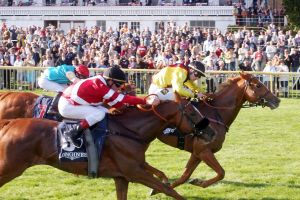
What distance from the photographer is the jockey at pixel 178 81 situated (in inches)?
406

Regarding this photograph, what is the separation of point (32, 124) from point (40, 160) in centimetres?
42

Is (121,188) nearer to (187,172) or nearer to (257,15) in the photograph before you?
(187,172)

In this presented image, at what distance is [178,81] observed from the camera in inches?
405

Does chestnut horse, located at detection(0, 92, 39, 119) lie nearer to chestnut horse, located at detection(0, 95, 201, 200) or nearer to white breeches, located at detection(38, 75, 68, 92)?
white breeches, located at detection(38, 75, 68, 92)

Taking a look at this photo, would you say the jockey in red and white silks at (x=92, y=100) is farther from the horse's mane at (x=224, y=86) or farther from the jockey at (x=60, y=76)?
the horse's mane at (x=224, y=86)

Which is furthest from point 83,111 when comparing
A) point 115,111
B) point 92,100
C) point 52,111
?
point 52,111

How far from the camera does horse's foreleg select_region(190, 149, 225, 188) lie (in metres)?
9.84

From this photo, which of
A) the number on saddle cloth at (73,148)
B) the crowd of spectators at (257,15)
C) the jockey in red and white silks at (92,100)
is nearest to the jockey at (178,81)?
the jockey in red and white silks at (92,100)

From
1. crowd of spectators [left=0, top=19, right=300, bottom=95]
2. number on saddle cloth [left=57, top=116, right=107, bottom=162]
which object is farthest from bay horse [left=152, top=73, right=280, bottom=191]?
crowd of spectators [left=0, top=19, right=300, bottom=95]

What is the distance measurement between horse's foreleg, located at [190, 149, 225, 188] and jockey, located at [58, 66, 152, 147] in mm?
1885

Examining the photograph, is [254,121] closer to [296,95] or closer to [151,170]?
[296,95]

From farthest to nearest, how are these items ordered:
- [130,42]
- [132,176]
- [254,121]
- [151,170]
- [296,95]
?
[130,42] → [296,95] → [254,121] → [151,170] → [132,176]

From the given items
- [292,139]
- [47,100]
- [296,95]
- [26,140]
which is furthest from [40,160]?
[296,95]

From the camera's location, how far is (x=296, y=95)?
74.4ft
